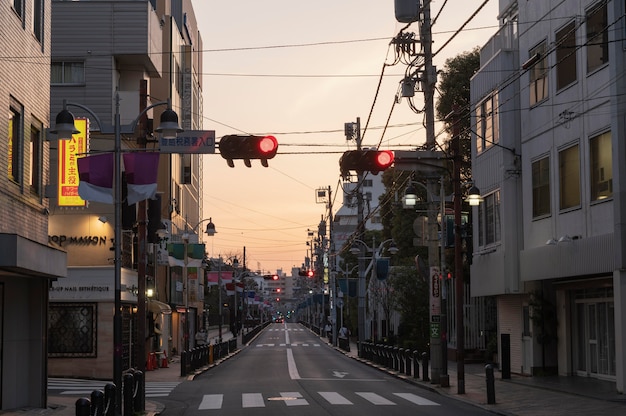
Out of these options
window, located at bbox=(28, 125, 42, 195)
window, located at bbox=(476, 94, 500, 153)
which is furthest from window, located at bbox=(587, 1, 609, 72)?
window, located at bbox=(28, 125, 42, 195)

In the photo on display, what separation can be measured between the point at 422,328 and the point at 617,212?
29.7 metres

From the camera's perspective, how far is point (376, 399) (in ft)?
89.4

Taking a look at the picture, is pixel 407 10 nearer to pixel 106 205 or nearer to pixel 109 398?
pixel 106 205

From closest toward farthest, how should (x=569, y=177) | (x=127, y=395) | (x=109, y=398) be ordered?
1. (x=109, y=398)
2. (x=127, y=395)
3. (x=569, y=177)

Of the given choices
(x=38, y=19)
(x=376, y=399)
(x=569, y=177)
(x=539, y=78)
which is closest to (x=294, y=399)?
(x=376, y=399)

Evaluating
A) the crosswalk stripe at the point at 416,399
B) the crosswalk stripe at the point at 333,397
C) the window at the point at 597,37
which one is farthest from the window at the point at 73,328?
the window at the point at 597,37

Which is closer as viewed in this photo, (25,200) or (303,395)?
(25,200)

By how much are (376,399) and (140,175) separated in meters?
9.46

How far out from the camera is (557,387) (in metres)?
29.3

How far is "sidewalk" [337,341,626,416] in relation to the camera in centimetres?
2258

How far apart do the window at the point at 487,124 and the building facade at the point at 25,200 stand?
18.1 m

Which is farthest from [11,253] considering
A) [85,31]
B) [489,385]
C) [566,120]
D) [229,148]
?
[85,31]

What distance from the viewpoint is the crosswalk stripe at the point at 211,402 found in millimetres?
25353

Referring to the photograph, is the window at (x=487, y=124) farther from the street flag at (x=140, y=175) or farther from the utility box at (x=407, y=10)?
the street flag at (x=140, y=175)
